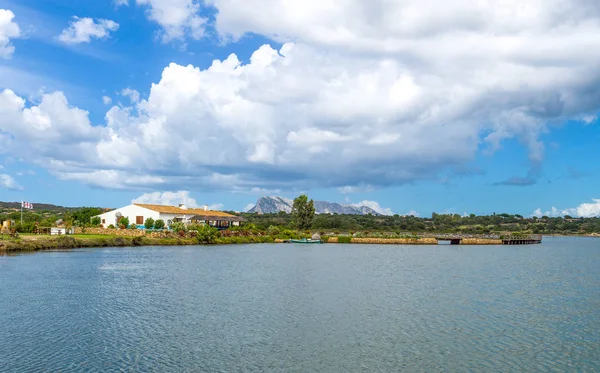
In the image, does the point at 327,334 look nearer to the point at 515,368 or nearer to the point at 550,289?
the point at 515,368

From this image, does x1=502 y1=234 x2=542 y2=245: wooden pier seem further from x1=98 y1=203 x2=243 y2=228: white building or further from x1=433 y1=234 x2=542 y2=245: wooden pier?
x1=98 y1=203 x2=243 y2=228: white building

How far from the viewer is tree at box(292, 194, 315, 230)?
146250mm

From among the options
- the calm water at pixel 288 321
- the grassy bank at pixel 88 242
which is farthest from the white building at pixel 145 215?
the calm water at pixel 288 321

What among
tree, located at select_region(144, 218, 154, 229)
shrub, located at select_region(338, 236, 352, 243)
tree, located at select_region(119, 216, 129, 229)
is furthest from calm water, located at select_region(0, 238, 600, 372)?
shrub, located at select_region(338, 236, 352, 243)

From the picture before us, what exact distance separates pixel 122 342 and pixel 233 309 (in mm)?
9467

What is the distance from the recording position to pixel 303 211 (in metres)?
146

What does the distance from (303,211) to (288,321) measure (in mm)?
116763

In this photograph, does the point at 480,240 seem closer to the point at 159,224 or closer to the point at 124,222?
the point at 159,224

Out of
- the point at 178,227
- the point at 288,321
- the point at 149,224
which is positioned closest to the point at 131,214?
the point at 149,224

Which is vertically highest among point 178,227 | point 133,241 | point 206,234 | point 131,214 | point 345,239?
point 131,214

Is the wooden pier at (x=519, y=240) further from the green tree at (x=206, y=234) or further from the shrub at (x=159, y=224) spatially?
the shrub at (x=159, y=224)

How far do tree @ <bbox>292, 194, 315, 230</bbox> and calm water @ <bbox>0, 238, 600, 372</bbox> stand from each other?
92143 mm

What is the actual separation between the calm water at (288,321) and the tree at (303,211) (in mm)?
92143

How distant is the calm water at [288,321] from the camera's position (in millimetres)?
22125
